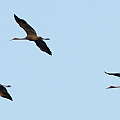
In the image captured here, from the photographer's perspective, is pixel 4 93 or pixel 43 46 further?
pixel 43 46

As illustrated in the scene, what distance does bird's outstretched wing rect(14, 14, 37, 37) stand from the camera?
2598 cm

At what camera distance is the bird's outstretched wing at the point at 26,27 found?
2598 cm

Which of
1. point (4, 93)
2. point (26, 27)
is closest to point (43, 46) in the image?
point (26, 27)

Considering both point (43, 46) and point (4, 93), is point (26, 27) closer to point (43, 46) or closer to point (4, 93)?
point (43, 46)

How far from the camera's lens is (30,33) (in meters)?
27.2

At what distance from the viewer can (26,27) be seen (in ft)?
87.0

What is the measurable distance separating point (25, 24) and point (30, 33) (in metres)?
1.16

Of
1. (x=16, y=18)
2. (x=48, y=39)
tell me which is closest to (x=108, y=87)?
(x=48, y=39)

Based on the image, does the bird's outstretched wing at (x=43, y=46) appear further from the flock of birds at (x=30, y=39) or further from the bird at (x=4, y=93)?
the bird at (x=4, y=93)

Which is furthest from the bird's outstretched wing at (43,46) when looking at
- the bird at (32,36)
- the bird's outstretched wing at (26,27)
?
the bird's outstretched wing at (26,27)

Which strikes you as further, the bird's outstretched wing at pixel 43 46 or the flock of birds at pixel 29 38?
the bird's outstretched wing at pixel 43 46

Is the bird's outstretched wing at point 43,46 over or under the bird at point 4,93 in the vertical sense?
over

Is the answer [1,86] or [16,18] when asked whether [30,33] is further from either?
[1,86]

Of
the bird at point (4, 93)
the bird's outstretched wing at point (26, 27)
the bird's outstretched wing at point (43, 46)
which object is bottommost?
the bird at point (4, 93)
